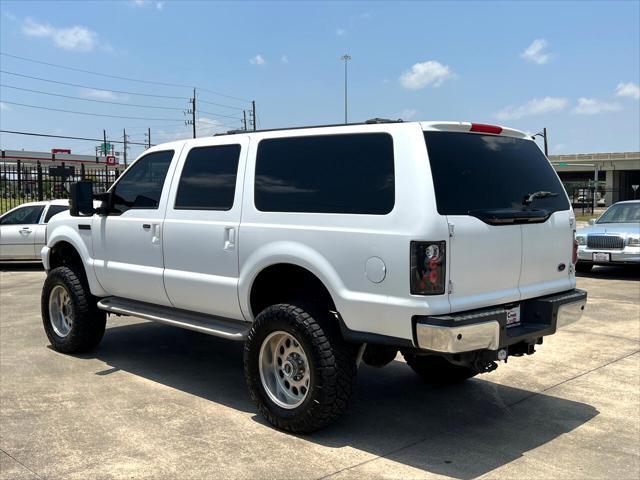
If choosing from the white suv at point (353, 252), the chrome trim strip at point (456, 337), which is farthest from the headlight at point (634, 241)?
the chrome trim strip at point (456, 337)

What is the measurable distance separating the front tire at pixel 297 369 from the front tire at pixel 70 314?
255 cm

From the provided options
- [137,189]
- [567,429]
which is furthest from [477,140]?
[137,189]

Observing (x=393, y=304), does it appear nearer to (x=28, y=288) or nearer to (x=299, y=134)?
(x=299, y=134)

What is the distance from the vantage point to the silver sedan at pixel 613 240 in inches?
480

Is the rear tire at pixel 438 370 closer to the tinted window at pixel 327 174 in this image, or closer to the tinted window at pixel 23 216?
the tinted window at pixel 327 174

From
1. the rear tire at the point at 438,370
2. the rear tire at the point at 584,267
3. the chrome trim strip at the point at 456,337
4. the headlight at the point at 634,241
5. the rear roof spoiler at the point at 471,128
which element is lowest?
the rear tire at the point at 438,370

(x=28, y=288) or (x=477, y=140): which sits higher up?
(x=477, y=140)

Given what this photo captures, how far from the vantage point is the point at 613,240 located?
12375 millimetres

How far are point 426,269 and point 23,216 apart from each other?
43.4 feet

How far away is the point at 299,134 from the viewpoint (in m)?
4.65

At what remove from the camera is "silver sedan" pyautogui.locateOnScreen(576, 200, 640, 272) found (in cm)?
1218

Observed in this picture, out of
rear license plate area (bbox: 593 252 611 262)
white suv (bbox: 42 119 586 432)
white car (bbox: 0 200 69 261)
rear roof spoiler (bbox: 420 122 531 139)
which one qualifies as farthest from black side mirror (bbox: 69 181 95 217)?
rear license plate area (bbox: 593 252 611 262)

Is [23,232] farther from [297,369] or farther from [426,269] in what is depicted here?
[426,269]

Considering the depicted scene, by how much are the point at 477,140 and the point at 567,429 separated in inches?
87.1
